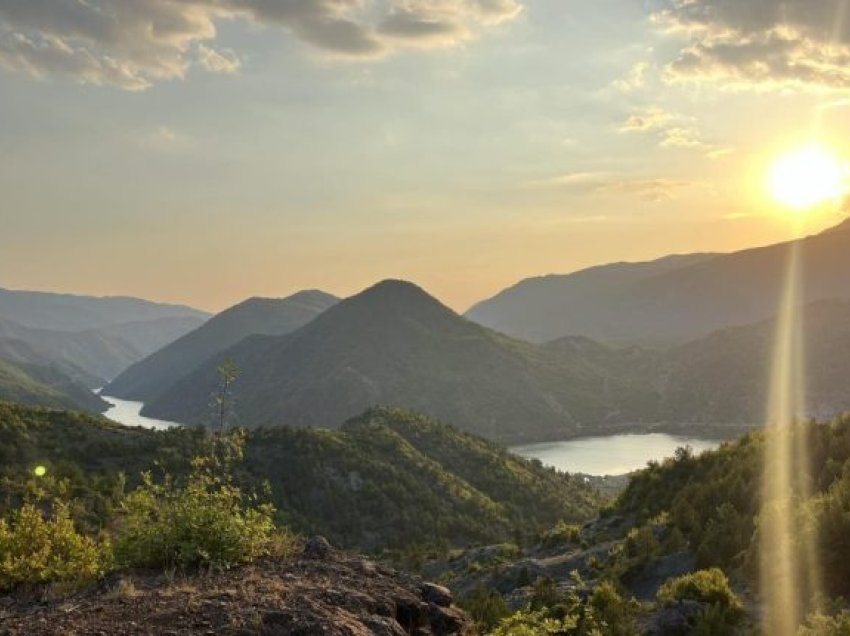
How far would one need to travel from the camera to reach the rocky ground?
7770 millimetres

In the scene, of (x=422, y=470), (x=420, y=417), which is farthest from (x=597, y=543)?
(x=420, y=417)

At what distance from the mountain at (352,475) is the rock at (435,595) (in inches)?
1486

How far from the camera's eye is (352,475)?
277 ft

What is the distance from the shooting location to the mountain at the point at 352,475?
2363 inches

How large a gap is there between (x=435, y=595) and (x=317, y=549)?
2.21 meters

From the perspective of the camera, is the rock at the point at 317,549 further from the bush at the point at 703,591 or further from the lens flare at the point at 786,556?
the lens flare at the point at 786,556

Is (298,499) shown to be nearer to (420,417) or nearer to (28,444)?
(28,444)

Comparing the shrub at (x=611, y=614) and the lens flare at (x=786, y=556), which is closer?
the shrub at (x=611, y=614)

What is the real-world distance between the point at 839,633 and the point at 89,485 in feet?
154

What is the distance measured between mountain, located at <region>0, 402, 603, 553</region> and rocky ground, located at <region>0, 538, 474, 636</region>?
36.9 metres

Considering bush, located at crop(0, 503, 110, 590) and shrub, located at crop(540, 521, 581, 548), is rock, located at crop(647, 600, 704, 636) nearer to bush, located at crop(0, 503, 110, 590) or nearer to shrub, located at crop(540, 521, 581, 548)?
bush, located at crop(0, 503, 110, 590)

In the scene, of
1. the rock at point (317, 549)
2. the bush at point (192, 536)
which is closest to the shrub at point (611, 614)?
the rock at point (317, 549)

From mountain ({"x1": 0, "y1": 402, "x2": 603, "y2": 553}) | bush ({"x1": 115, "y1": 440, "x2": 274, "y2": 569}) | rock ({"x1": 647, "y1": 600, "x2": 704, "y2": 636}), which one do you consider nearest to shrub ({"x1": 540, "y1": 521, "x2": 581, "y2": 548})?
rock ({"x1": 647, "y1": 600, "x2": 704, "y2": 636})

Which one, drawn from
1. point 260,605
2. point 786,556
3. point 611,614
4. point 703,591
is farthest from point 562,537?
point 260,605
